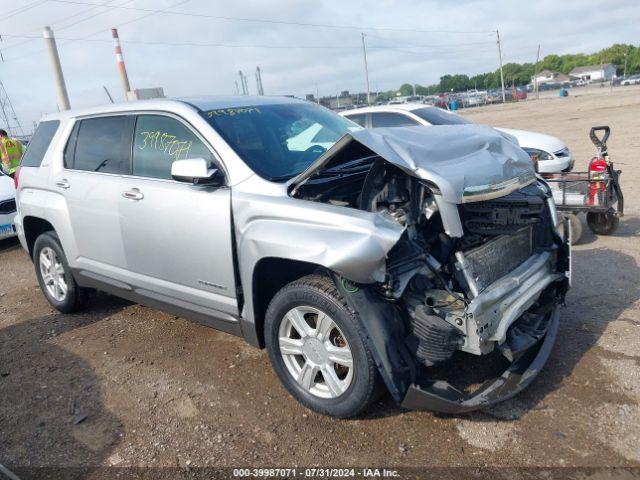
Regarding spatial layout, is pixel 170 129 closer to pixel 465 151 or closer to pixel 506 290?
pixel 465 151

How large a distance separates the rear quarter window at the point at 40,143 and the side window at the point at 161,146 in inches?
56.5

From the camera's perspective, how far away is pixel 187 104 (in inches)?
152

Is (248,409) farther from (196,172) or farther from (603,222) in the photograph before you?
(603,222)

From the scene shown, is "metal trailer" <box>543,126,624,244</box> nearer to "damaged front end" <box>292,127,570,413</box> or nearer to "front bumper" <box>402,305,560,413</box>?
"damaged front end" <box>292,127,570,413</box>

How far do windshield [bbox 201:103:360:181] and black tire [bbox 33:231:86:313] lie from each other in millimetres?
2291

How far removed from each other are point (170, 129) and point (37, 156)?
2078mm

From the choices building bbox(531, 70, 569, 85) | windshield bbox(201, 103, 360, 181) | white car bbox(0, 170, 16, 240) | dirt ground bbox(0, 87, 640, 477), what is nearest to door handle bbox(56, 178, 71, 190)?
dirt ground bbox(0, 87, 640, 477)

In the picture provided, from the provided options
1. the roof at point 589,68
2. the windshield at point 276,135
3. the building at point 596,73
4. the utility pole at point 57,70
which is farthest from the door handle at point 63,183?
the roof at point 589,68

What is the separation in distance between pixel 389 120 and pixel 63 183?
19.8ft

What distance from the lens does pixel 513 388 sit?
3.06 m

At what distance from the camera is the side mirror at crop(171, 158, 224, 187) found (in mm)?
3301

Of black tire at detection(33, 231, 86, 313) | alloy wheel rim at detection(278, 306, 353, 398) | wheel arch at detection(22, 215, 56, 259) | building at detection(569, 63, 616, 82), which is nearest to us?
alloy wheel rim at detection(278, 306, 353, 398)

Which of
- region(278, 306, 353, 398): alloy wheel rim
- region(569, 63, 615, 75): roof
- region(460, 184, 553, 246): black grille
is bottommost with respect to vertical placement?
region(278, 306, 353, 398): alloy wheel rim

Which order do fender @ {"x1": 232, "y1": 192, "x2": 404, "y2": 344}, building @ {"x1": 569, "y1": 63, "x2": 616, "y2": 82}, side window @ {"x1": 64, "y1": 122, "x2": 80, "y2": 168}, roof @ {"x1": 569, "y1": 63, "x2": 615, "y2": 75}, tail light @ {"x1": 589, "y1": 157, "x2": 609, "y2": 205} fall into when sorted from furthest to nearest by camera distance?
roof @ {"x1": 569, "y1": 63, "x2": 615, "y2": 75} → building @ {"x1": 569, "y1": 63, "x2": 616, "y2": 82} → tail light @ {"x1": 589, "y1": 157, "x2": 609, "y2": 205} → side window @ {"x1": 64, "y1": 122, "x2": 80, "y2": 168} → fender @ {"x1": 232, "y1": 192, "x2": 404, "y2": 344}
